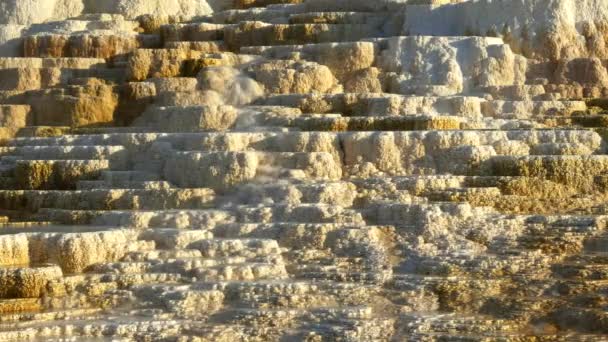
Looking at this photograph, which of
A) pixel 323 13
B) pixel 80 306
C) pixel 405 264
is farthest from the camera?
pixel 323 13

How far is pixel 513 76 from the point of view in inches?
579

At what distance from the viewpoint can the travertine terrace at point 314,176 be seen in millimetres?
8633

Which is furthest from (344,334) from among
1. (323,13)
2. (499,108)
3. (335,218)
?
(323,13)

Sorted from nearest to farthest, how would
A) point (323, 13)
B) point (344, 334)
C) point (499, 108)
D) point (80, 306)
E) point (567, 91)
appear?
point (344, 334)
point (80, 306)
point (499, 108)
point (567, 91)
point (323, 13)

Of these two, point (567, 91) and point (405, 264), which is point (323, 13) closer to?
point (567, 91)

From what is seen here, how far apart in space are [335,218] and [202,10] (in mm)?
10639

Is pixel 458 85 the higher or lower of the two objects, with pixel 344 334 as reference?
higher

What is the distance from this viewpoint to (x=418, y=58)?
48.1 ft

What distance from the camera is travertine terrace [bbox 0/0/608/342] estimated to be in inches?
340

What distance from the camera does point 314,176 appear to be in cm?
1108

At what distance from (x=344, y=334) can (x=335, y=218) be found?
83.5 inches

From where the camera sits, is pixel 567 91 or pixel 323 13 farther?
pixel 323 13

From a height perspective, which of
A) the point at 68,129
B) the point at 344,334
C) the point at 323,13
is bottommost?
the point at 344,334

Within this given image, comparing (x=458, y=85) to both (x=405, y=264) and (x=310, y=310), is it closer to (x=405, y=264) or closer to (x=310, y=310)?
(x=405, y=264)
